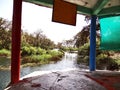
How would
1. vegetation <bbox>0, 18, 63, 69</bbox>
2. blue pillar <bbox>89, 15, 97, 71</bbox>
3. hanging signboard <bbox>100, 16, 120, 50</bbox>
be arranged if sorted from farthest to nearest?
vegetation <bbox>0, 18, 63, 69</bbox> < hanging signboard <bbox>100, 16, 120, 50</bbox> < blue pillar <bbox>89, 15, 97, 71</bbox>

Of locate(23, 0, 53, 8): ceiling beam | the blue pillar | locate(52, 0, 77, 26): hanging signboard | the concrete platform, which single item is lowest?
the concrete platform

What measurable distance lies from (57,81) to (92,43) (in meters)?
4.47

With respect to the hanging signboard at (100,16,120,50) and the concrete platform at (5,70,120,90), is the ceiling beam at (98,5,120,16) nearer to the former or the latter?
the hanging signboard at (100,16,120,50)

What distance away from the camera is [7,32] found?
13.9 meters

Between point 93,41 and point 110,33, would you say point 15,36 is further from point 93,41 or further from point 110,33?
point 110,33

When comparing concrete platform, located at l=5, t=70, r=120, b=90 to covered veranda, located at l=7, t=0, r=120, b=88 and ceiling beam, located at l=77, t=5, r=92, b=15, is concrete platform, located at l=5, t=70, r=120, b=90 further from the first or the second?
ceiling beam, located at l=77, t=5, r=92, b=15

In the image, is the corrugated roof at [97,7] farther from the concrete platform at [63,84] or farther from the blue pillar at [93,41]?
the concrete platform at [63,84]

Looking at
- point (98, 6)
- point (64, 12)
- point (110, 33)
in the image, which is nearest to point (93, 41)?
point (110, 33)

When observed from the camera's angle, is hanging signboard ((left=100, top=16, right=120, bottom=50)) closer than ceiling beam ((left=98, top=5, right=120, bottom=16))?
No

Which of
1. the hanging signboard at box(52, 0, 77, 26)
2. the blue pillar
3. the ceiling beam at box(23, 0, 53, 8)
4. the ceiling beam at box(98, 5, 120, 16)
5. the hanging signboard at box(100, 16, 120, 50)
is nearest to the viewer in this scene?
the ceiling beam at box(23, 0, 53, 8)

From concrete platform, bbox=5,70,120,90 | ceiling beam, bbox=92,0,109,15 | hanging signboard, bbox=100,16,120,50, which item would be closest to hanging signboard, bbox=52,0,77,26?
ceiling beam, bbox=92,0,109,15

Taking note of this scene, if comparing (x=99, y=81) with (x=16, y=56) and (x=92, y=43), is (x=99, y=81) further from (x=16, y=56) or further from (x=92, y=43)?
(x=92, y=43)

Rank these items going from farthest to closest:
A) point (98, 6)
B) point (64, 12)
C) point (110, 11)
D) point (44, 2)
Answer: point (110, 11)
point (98, 6)
point (64, 12)
point (44, 2)

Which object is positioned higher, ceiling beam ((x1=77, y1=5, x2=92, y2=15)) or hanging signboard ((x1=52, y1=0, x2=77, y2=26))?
ceiling beam ((x1=77, y1=5, x2=92, y2=15))
